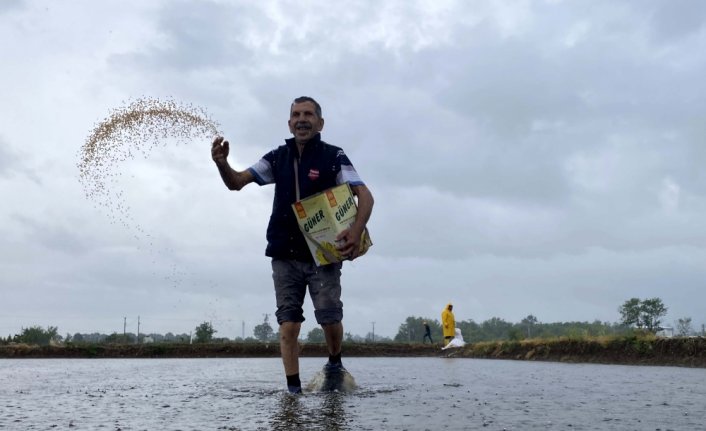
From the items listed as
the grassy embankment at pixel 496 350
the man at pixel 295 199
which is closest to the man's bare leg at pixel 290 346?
the man at pixel 295 199

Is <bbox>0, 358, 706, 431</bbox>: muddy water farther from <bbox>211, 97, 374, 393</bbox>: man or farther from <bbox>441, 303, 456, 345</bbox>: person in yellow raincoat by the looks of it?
<bbox>441, 303, 456, 345</bbox>: person in yellow raincoat

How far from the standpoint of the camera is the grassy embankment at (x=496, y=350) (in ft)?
39.6

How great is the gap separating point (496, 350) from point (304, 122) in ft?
45.8

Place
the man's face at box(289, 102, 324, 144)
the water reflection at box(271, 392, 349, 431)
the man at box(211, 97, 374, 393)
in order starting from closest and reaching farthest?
1. the water reflection at box(271, 392, 349, 431)
2. the man at box(211, 97, 374, 393)
3. the man's face at box(289, 102, 324, 144)

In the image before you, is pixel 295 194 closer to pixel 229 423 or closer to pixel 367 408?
pixel 367 408

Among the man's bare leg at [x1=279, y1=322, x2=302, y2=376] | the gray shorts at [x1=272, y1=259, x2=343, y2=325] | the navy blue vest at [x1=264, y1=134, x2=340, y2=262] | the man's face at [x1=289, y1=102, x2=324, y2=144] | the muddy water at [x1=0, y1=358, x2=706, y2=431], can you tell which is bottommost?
the muddy water at [x1=0, y1=358, x2=706, y2=431]

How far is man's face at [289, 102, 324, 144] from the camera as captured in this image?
19.5 ft

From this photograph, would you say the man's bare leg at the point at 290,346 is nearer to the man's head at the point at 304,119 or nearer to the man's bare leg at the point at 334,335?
the man's bare leg at the point at 334,335

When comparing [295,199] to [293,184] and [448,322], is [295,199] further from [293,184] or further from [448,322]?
[448,322]

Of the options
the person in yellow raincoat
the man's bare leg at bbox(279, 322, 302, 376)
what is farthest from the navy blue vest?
the person in yellow raincoat

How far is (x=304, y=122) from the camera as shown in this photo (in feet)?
19.4

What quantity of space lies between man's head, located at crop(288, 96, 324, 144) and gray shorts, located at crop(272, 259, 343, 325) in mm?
1050

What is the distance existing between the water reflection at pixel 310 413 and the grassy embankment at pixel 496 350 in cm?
818

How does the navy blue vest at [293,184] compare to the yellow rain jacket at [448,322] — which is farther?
the yellow rain jacket at [448,322]
